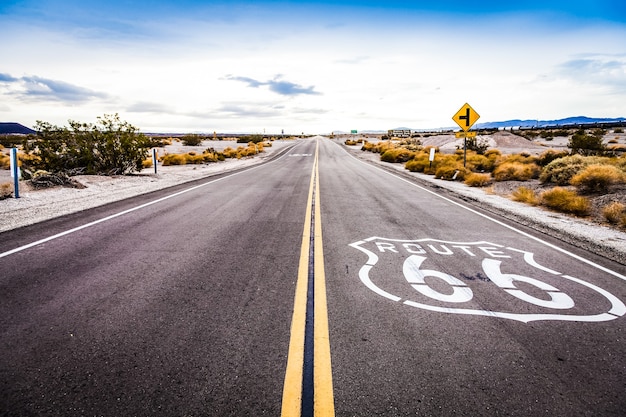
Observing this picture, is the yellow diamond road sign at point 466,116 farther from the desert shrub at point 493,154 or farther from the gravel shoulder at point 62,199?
the gravel shoulder at point 62,199

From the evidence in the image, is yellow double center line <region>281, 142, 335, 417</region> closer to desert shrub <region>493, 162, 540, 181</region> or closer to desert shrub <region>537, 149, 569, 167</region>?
desert shrub <region>493, 162, 540, 181</region>

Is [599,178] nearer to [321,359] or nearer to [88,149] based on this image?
[321,359]

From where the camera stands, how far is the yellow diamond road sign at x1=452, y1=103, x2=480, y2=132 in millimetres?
16672

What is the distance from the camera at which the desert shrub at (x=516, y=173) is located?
561 inches

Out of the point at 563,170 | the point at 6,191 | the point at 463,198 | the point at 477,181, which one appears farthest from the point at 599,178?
the point at 6,191

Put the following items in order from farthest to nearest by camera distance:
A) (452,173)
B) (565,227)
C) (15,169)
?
(452,173)
(15,169)
(565,227)

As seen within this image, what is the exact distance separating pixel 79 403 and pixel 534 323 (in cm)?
385

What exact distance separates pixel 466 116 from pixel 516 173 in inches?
161

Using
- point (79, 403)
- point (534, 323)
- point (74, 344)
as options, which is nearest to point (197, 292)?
point (74, 344)

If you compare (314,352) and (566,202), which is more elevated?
(566,202)

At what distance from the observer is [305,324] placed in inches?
122

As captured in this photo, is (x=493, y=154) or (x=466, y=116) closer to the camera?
(x=466, y=116)

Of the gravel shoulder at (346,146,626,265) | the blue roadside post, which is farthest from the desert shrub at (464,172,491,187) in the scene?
the blue roadside post

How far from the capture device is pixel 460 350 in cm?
278
